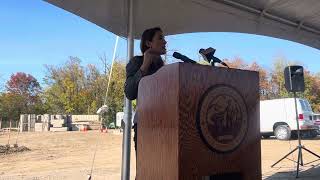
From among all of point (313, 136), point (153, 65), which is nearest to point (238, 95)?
point (153, 65)

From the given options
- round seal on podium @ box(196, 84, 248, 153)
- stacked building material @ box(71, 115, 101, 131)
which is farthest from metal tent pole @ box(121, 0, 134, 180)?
stacked building material @ box(71, 115, 101, 131)

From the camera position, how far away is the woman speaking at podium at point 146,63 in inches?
88.7

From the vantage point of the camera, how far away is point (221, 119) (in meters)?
1.66

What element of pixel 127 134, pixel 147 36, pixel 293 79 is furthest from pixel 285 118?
pixel 147 36

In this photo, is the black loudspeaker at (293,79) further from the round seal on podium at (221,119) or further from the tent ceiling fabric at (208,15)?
the round seal on podium at (221,119)

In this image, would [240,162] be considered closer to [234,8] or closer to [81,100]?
[234,8]

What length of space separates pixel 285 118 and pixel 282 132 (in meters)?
0.77

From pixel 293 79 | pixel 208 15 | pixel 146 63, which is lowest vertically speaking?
pixel 146 63

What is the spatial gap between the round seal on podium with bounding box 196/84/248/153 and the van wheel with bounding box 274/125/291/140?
1776cm

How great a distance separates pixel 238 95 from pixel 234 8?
13.4 feet

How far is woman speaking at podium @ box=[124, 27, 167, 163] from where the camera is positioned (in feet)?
7.39

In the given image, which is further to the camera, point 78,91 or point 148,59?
point 78,91

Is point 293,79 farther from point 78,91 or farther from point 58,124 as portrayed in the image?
point 78,91

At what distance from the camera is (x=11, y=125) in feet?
136
